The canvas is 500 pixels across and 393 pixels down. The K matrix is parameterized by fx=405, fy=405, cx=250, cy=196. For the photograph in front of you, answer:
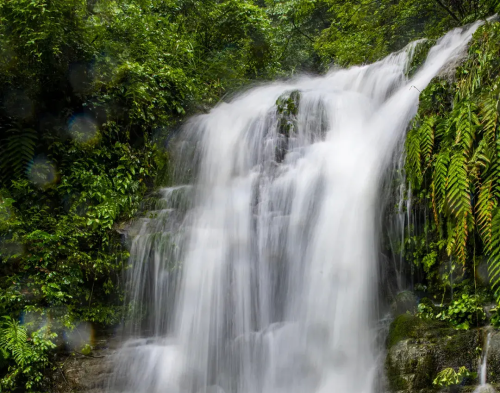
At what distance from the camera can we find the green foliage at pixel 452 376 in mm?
3594

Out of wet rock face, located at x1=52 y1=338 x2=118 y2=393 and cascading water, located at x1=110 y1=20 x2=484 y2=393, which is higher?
cascading water, located at x1=110 y1=20 x2=484 y2=393

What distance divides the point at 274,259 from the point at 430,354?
8.15 ft

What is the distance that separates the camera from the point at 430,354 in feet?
12.6

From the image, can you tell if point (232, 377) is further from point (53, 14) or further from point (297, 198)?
point (53, 14)

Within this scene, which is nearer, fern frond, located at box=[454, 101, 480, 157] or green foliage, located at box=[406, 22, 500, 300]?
green foliage, located at box=[406, 22, 500, 300]

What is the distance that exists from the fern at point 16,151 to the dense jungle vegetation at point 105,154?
22 millimetres

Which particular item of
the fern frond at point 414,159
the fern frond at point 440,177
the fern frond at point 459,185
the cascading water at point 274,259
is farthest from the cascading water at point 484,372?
the fern frond at point 414,159

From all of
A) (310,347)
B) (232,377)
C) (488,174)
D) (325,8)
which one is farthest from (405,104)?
(325,8)

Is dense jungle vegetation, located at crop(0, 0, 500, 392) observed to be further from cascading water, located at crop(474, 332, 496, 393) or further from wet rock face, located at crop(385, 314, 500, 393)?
cascading water, located at crop(474, 332, 496, 393)

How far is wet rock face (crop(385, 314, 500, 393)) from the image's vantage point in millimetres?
3586

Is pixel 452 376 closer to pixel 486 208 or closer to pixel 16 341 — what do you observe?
pixel 486 208

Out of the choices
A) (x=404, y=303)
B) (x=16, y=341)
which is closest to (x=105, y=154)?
(x=16, y=341)

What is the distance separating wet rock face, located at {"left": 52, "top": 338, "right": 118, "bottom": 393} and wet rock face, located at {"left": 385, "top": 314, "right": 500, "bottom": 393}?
332 cm

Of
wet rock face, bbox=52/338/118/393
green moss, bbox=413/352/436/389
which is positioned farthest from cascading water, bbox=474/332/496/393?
wet rock face, bbox=52/338/118/393
